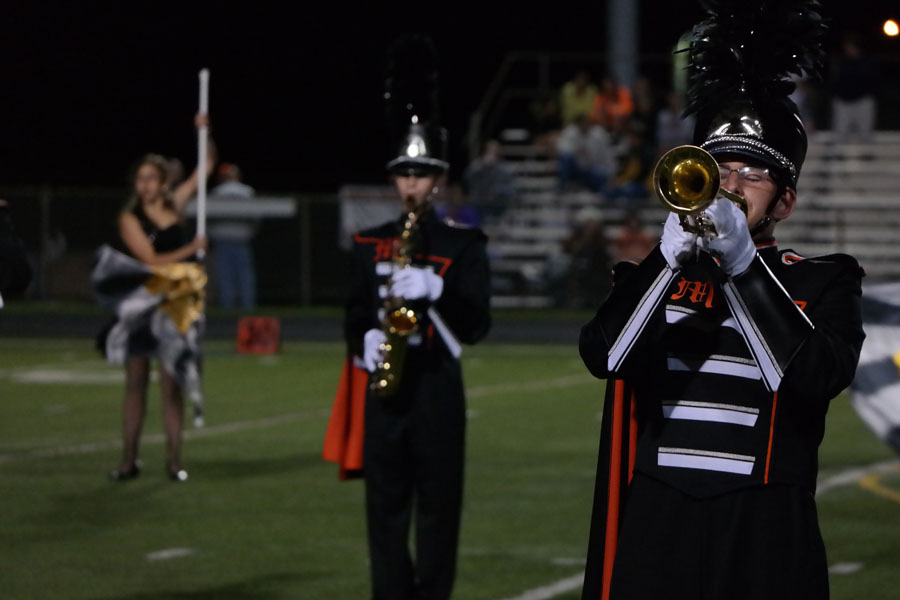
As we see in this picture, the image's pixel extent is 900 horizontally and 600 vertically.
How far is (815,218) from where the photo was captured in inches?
893

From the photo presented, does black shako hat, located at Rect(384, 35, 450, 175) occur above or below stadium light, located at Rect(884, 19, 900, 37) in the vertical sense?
below

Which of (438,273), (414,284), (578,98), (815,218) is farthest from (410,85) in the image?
(578,98)

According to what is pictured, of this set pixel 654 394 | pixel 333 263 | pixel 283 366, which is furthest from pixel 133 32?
pixel 654 394

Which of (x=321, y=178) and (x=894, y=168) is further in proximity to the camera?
(x=321, y=178)

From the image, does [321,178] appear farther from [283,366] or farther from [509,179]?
[283,366]

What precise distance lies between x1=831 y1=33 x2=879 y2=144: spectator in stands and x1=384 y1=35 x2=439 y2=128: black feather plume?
15536mm

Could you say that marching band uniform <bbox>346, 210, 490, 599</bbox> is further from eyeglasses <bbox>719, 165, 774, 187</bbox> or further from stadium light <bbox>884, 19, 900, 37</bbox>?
eyeglasses <bbox>719, 165, 774, 187</bbox>

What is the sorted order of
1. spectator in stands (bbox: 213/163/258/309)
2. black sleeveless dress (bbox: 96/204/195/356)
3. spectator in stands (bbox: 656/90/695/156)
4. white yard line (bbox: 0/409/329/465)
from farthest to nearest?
1. spectator in stands (bbox: 656/90/695/156)
2. spectator in stands (bbox: 213/163/258/309)
3. white yard line (bbox: 0/409/329/465)
4. black sleeveless dress (bbox: 96/204/195/356)

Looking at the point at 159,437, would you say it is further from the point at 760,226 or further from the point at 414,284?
the point at 760,226

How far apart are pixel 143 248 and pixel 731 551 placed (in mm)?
6807

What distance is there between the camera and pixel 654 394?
11.9 feet

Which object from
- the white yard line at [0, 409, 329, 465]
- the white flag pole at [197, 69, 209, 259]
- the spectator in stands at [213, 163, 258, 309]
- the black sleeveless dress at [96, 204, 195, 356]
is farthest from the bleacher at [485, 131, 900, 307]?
the black sleeveless dress at [96, 204, 195, 356]

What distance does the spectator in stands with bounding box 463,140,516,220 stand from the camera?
23.1m

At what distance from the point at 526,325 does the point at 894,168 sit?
613cm
